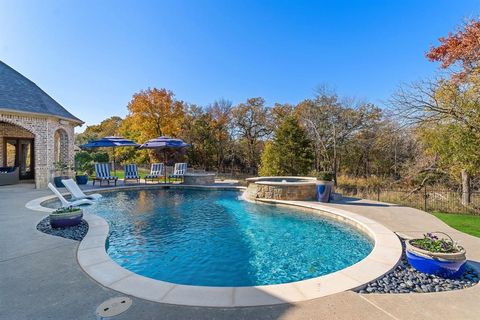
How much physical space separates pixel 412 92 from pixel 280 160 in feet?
27.6

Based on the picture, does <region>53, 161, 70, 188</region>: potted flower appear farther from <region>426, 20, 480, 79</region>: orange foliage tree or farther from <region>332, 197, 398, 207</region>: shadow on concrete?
<region>426, 20, 480, 79</region>: orange foliage tree

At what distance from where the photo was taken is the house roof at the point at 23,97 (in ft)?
41.1

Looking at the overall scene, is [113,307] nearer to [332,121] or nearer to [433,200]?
[433,200]

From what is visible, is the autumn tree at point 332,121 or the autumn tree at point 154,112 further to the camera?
the autumn tree at point 154,112

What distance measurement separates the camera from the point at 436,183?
44.3 feet

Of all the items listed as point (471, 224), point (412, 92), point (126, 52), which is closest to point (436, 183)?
point (412, 92)

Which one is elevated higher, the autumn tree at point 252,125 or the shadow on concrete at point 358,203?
the autumn tree at point 252,125

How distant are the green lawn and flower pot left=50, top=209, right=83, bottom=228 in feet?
31.8

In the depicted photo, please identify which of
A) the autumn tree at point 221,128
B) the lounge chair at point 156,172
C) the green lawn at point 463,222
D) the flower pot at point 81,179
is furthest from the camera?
the autumn tree at point 221,128

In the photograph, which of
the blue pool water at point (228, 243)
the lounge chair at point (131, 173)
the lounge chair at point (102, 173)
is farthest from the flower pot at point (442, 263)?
the lounge chair at point (131, 173)

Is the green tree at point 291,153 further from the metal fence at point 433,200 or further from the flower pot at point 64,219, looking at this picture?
the flower pot at point 64,219

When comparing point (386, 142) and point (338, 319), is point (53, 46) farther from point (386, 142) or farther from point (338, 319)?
point (386, 142)

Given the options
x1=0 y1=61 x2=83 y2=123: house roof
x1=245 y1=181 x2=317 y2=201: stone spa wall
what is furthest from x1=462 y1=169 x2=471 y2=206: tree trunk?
x1=0 y1=61 x2=83 y2=123: house roof

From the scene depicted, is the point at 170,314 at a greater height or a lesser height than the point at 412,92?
lesser
